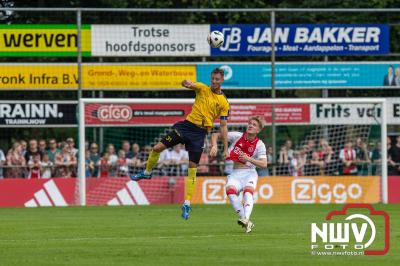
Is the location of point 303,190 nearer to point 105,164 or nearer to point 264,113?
point 264,113

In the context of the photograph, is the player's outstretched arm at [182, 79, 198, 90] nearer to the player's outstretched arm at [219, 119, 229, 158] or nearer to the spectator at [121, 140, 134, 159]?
the player's outstretched arm at [219, 119, 229, 158]

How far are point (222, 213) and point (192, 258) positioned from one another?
9.49 m

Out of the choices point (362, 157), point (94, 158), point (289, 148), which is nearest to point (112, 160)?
point (94, 158)

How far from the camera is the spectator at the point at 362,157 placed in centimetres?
2702

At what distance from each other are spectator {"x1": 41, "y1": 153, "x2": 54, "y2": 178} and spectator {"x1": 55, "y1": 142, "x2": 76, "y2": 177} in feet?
0.58

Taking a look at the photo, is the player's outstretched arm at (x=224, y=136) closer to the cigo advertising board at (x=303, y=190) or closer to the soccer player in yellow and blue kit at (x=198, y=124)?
the soccer player in yellow and blue kit at (x=198, y=124)

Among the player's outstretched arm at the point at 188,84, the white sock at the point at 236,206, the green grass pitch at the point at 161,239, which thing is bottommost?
the green grass pitch at the point at 161,239

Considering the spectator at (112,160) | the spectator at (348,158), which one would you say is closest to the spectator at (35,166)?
the spectator at (112,160)

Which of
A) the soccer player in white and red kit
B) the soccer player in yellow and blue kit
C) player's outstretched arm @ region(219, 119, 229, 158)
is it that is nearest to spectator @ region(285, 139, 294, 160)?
the soccer player in yellow and blue kit

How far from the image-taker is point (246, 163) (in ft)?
55.0

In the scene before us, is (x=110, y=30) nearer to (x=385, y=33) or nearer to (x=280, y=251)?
(x=385, y=33)

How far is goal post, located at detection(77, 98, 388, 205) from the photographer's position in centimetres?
2586

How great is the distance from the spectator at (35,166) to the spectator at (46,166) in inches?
3.7

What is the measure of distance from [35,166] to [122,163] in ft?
6.83
